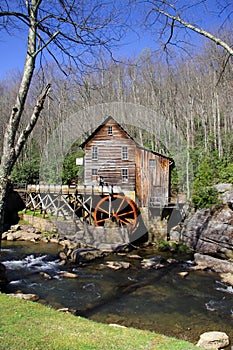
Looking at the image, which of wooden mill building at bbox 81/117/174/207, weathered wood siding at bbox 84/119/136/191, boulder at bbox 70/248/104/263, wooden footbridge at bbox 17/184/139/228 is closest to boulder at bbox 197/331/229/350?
boulder at bbox 70/248/104/263

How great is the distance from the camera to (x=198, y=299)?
9766mm

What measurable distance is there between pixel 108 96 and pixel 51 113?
621 centimetres

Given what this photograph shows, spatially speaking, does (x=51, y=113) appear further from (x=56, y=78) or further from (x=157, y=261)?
(x=157, y=261)

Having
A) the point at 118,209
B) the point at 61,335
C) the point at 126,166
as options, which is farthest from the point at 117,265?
the point at 126,166

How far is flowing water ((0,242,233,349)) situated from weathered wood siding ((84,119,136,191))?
7810mm

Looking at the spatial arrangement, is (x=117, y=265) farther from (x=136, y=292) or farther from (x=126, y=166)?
(x=126, y=166)

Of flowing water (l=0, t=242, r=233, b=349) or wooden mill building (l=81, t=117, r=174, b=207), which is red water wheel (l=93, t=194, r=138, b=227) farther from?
flowing water (l=0, t=242, r=233, b=349)

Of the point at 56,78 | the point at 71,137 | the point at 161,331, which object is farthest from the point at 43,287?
the point at 71,137

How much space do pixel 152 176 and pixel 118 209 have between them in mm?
3323

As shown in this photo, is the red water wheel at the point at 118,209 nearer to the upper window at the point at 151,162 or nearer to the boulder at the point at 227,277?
the upper window at the point at 151,162

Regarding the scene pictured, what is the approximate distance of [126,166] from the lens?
21.7 meters

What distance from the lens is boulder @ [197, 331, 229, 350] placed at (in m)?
6.66

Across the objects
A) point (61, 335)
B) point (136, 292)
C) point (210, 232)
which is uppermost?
point (61, 335)

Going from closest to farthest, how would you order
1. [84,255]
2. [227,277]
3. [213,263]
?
[227,277]
[213,263]
[84,255]
